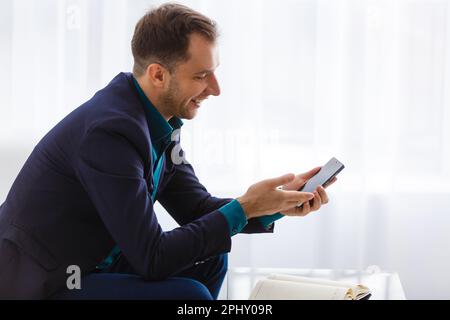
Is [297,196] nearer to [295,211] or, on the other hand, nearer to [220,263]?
[295,211]

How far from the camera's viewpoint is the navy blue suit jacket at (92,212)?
1238 millimetres

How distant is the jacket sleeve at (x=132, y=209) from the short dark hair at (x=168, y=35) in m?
0.19

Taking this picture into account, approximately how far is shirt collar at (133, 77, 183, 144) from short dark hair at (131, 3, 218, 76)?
0.17ft

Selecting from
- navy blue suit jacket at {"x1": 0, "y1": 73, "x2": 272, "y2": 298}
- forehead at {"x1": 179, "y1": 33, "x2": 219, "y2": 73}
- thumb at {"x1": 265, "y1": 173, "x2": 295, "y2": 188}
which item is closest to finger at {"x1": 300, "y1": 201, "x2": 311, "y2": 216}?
thumb at {"x1": 265, "y1": 173, "x2": 295, "y2": 188}

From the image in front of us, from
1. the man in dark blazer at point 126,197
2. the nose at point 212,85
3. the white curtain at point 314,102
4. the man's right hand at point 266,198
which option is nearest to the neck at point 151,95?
the man in dark blazer at point 126,197

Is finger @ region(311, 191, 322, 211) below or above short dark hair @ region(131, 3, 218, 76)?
below

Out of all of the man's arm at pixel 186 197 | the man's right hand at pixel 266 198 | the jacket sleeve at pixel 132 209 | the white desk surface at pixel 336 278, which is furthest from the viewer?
the man's arm at pixel 186 197

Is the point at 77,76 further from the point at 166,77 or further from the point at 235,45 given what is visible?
the point at 166,77

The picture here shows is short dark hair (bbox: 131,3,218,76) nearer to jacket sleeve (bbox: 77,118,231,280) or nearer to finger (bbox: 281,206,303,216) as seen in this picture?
jacket sleeve (bbox: 77,118,231,280)

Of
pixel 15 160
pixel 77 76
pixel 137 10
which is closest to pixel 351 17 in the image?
pixel 137 10

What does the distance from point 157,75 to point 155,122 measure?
94 mm

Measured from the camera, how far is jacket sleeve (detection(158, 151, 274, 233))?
1609mm

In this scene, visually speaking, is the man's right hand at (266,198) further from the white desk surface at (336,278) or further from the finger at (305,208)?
the white desk surface at (336,278)

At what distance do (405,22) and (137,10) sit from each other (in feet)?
2.72
